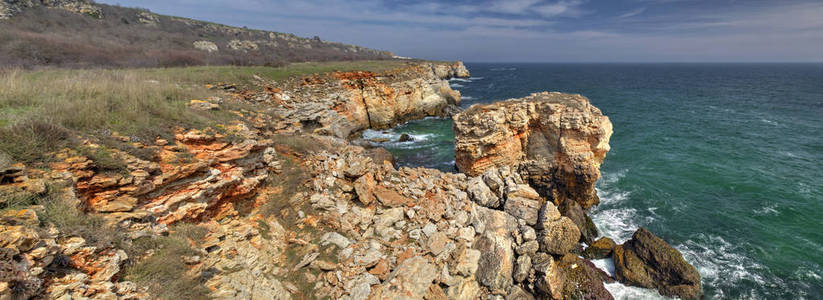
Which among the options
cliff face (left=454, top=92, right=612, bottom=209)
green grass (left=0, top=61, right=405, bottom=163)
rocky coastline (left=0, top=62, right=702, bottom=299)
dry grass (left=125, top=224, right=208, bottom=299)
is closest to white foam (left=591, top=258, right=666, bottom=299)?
rocky coastline (left=0, top=62, right=702, bottom=299)

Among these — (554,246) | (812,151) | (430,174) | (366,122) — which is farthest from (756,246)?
(366,122)

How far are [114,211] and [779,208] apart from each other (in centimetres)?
2787

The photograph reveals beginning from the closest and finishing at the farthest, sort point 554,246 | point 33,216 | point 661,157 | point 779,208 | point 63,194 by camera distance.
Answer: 1. point 33,216
2. point 63,194
3. point 554,246
4. point 779,208
5. point 661,157

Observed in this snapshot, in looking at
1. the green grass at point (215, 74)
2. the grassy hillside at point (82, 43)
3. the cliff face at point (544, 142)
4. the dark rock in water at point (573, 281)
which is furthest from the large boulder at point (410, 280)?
the grassy hillside at point (82, 43)

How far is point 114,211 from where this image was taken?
5859mm

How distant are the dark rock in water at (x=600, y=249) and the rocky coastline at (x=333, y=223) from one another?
0.05 metres

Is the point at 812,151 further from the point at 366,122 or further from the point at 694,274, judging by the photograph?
the point at 366,122

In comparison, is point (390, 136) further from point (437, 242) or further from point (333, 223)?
point (437, 242)

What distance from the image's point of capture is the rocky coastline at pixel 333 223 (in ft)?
16.0

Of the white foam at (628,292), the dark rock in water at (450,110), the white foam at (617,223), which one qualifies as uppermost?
the dark rock in water at (450,110)

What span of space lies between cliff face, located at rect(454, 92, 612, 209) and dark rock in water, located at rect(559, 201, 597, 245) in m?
0.93

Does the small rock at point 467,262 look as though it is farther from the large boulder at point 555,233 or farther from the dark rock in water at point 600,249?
the dark rock in water at point 600,249

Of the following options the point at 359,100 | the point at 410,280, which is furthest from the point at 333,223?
the point at 359,100

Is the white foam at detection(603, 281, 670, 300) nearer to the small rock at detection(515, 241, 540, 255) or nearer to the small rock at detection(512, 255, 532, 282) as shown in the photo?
the small rock at detection(515, 241, 540, 255)
